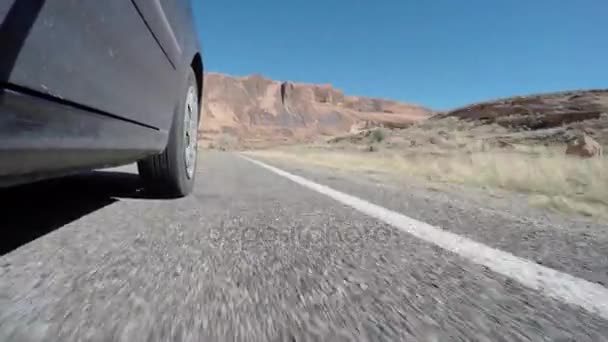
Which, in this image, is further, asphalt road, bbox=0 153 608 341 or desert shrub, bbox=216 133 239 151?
desert shrub, bbox=216 133 239 151

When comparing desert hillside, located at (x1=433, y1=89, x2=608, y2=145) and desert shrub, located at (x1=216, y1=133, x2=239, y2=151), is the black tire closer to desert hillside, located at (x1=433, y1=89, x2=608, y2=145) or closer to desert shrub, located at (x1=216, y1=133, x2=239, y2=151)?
desert hillside, located at (x1=433, y1=89, x2=608, y2=145)

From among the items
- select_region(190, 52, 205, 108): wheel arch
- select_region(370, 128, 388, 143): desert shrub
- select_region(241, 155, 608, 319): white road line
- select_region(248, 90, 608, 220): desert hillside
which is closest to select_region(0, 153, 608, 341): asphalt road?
select_region(241, 155, 608, 319): white road line

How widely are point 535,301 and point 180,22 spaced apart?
242cm

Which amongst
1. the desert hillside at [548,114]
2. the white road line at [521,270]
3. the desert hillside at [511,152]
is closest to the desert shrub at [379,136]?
the desert hillside at [511,152]

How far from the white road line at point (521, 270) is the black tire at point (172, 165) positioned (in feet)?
4.54

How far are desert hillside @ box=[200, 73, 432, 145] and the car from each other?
73909 millimetres

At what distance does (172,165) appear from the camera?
109 inches

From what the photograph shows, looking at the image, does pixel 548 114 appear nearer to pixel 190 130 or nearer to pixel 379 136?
pixel 379 136

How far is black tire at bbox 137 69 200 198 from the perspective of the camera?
275 cm

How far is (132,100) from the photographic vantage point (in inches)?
71.8

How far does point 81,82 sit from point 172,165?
1505 millimetres

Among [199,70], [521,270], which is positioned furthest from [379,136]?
[521,270]

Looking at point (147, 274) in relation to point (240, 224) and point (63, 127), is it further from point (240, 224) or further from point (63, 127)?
point (240, 224)

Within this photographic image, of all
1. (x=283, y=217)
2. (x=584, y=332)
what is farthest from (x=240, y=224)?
(x=584, y=332)
